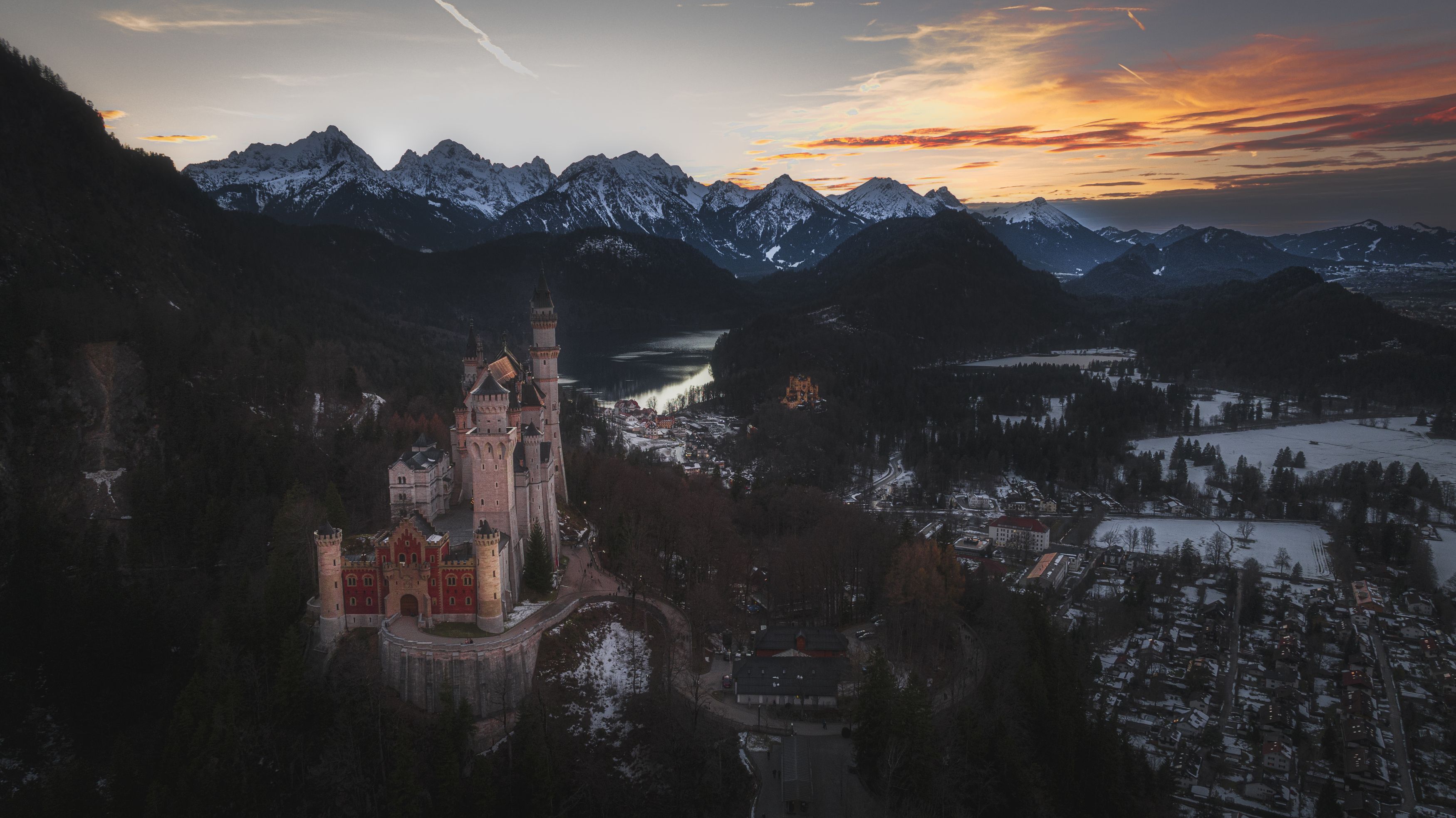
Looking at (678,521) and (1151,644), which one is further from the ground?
(678,521)

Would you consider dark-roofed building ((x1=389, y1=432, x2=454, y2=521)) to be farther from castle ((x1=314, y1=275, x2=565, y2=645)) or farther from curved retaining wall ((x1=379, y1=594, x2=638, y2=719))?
curved retaining wall ((x1=379, y1=594, x2=638, y2=719))

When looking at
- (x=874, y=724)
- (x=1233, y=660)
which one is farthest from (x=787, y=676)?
(x=1233, y=660)

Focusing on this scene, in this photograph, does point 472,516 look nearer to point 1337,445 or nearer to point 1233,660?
point 1233,660

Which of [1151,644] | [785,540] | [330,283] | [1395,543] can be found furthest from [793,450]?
[330,283]

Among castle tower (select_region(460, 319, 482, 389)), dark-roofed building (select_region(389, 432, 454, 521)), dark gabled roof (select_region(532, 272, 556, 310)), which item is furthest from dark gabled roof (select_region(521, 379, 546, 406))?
dark-roofed building (select_region(389, 432, 454, 521))

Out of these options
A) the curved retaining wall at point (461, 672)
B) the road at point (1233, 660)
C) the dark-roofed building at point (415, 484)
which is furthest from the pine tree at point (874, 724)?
the dark-roofed building at point (415, 484)

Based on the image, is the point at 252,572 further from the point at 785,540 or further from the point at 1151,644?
the point at 1151,644
